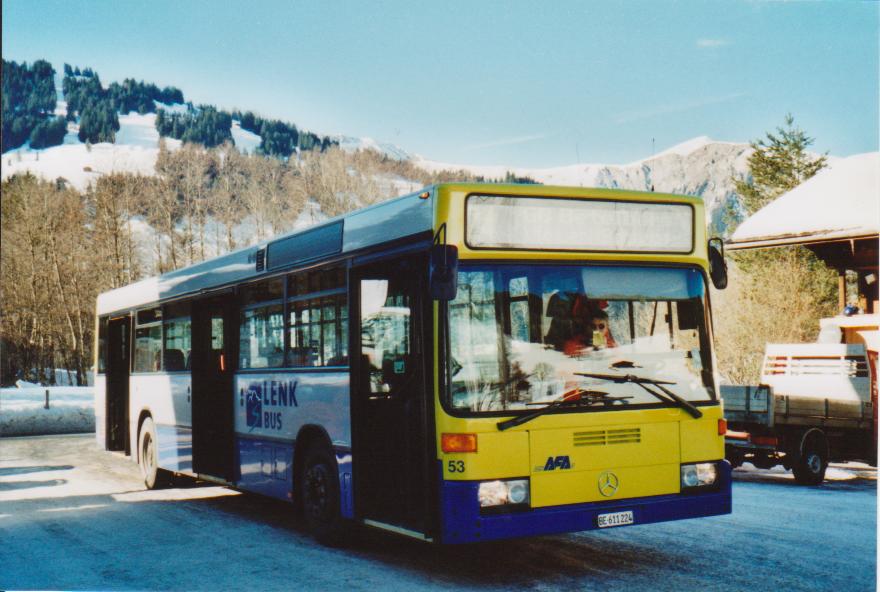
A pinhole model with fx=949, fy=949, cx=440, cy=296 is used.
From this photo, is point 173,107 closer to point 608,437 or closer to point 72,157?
point 72,157

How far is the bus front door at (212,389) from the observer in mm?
10492

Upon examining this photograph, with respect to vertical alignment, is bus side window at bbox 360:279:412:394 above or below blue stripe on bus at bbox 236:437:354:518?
above

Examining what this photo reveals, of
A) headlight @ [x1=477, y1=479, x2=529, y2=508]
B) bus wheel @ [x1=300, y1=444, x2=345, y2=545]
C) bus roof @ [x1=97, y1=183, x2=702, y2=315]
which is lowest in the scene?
bus wheel @ [x1=300, y1=444, x2=345, y2=545]

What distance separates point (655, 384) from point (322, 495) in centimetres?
321

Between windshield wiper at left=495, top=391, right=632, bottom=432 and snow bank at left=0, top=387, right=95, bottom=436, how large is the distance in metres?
22.4

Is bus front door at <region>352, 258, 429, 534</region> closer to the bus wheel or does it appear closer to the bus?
the bus

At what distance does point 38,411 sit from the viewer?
2597 centimetres

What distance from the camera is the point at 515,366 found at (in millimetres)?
A: 6391

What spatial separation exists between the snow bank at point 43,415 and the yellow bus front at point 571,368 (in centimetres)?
2225

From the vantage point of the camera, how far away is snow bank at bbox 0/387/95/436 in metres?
25.4

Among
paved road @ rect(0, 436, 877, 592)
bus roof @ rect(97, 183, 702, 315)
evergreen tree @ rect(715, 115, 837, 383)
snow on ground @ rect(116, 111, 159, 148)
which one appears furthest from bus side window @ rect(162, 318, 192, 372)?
snow on ground @ rect(116, 111, 159, 148)

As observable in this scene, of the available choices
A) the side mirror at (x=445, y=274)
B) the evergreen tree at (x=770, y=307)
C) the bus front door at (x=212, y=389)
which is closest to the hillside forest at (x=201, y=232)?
the evergreen tree at (x=770, y=307)

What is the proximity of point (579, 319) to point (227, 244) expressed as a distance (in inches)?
2446

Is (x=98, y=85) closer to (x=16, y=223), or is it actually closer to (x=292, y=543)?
(x=16, y=223)
